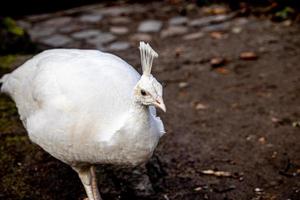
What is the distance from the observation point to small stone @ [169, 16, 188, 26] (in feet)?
19.3

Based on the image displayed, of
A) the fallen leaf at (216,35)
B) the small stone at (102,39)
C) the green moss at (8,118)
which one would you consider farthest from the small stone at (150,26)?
the green moss at (8,118)

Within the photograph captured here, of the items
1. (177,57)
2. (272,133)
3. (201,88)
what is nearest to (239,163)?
(272,133)

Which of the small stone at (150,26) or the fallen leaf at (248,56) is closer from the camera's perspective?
the fallen leaf at (248,56)

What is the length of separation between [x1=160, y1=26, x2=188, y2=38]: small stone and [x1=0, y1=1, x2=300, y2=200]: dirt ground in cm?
11

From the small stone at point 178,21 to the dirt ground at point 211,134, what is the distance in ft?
1.32

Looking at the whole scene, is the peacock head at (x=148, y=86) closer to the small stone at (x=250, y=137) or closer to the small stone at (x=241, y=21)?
the small stone at (x=250, y=137)

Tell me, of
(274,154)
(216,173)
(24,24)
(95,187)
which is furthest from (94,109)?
(24,24)

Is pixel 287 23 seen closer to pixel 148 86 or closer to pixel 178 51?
pixel 178 51

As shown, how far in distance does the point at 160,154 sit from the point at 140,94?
1.47m

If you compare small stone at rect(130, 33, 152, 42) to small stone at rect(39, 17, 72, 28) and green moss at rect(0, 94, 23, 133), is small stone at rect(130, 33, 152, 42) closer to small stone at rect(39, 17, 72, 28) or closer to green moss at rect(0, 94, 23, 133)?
small stone at rect(39, 17, 72, 28)

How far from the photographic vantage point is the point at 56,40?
549 centimetres

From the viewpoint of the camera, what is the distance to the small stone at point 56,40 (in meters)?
5.38

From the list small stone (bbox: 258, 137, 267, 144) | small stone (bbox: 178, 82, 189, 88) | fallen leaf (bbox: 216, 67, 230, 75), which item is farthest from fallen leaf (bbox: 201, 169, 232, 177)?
fallen leaf (bbox: 216, 67, 230, 75)

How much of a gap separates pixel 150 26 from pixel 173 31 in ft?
1.02
